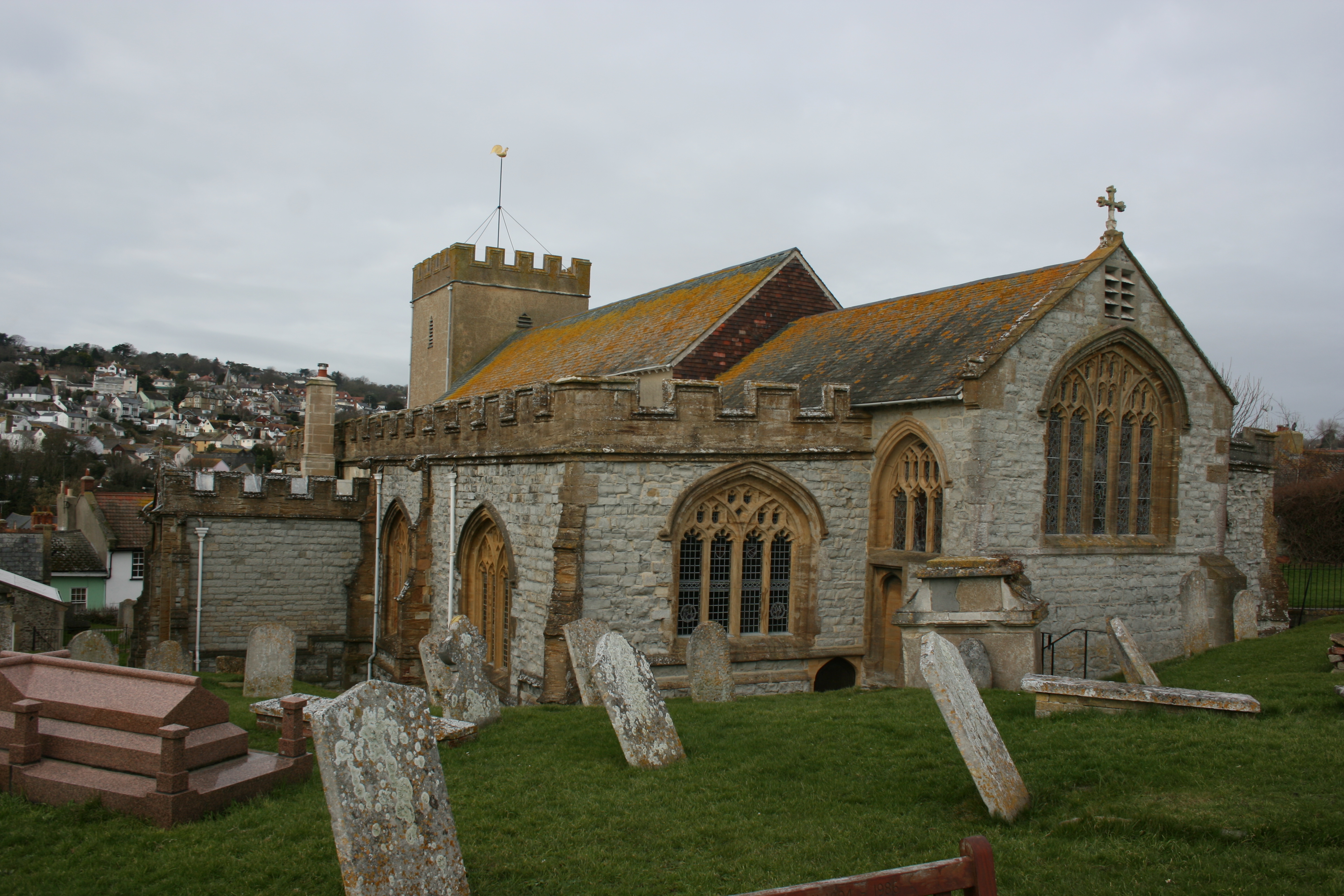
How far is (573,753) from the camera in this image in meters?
8.59

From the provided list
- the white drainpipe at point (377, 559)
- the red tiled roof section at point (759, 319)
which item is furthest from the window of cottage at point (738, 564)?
the white drainpipe at point (377, 559)

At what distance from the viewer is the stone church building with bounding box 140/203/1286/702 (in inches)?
529

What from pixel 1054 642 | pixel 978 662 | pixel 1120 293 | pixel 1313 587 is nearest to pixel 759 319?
pixel 1120 293

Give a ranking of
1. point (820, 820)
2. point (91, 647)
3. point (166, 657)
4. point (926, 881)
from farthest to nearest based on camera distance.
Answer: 1. point (166, 657)
2. point (91, 647)
3. point (820, 820)
4. point (926, 881)

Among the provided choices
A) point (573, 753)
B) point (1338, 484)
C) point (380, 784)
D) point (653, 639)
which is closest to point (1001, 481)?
point (653, 639)

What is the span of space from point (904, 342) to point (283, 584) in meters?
14.3

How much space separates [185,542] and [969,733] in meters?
18.8

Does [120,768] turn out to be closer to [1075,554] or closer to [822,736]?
[822,736]

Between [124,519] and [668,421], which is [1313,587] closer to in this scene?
[668,421]

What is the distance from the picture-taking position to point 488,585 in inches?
674

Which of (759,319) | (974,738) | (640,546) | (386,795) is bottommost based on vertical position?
(386,795)

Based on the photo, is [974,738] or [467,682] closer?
[974,738]

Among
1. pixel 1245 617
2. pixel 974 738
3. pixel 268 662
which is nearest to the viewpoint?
pixel 974 738

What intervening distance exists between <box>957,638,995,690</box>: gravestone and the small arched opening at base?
4.11 m
